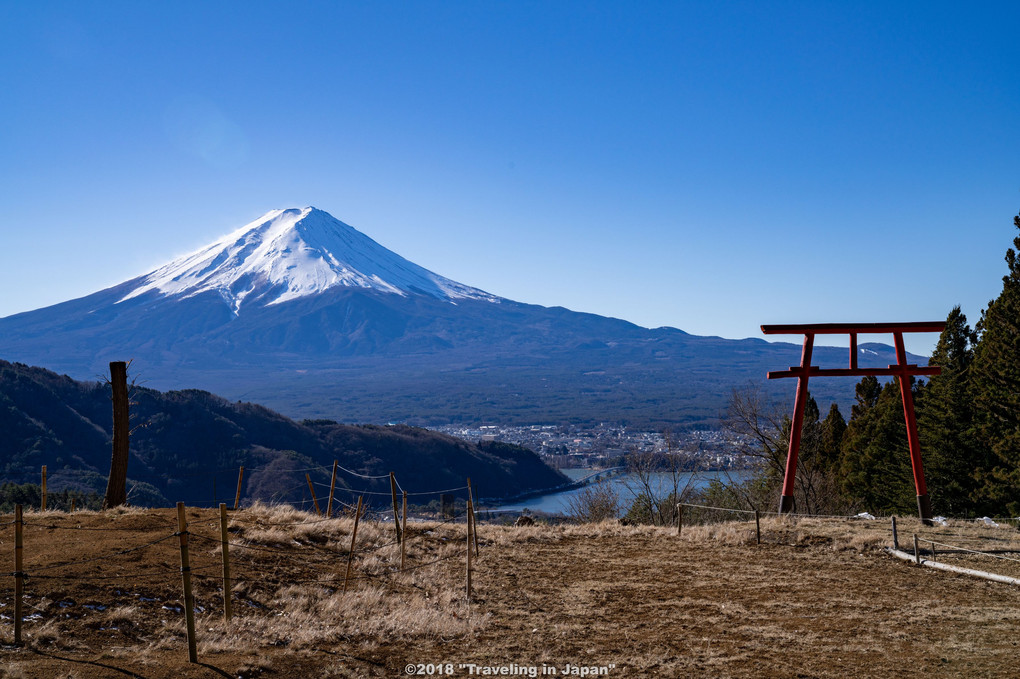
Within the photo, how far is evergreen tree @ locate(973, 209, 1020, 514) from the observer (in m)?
23.4

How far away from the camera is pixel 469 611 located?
9.99 metres

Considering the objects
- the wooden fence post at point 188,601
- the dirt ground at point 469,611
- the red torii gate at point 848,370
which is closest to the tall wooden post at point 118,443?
the dirt ground at point 469,611

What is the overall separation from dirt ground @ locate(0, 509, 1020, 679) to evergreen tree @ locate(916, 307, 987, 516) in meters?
18.6

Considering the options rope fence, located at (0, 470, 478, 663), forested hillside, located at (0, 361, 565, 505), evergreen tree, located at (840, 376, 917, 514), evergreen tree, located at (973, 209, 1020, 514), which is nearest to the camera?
rope fence, located at (0, 470, 478, 663)

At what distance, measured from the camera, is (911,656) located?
25.9 feet

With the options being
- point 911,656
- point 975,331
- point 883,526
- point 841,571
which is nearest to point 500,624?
point 911,656

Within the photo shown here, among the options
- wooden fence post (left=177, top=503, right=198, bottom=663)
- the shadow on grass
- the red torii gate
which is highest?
the red torii gate

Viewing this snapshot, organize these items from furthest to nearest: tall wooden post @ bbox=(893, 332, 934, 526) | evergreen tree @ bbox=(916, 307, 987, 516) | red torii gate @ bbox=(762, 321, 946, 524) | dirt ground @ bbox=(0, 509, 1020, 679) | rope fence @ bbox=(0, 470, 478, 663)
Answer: evergreen tree @ bbox=(916, 307, 987, 516)
red torii gate @ bbox=(762, 321, 946, 524)
tall wooden post @ bbox=(893, 332, 934, 526)
rope fence @ bbox=(0, 470, 478, 663)
dirt ground @ bbox=(0, 509, 1020, 679)

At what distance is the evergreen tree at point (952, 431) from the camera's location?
2912 cm

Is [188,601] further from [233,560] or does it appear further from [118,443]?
[118,443]

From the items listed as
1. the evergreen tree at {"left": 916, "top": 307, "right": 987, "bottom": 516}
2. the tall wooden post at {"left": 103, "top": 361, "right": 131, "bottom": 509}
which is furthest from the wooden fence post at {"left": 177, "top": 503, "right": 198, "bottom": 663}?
the evergreen tree at {"left": 916, "top": 307, "right": 987, "bottom": 516}

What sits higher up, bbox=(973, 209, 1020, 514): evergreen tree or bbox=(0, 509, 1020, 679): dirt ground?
bbox=(973, 209, 1020, 514): evergreen tree

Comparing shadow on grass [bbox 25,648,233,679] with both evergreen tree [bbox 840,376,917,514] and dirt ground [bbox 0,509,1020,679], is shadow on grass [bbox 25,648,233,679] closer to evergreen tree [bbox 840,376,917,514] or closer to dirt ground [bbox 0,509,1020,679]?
dirt ground [bbox 0,509,1020,679]

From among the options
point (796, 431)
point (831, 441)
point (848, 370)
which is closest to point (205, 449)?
point (831, 441)
